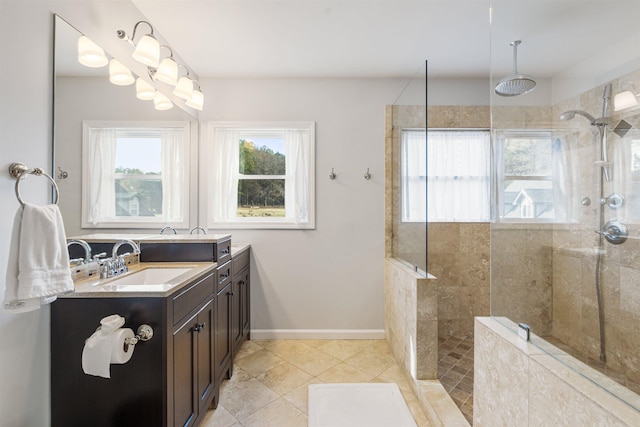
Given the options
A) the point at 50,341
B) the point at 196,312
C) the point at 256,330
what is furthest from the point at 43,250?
the point at 256,330

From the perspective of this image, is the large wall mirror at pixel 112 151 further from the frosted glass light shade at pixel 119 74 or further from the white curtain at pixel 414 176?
the white curtain at pixel 414 176

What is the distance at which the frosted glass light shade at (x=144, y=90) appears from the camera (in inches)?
72.6

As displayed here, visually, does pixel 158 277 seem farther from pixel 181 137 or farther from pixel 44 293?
pixel 181 137

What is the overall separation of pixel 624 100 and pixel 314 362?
2.61m

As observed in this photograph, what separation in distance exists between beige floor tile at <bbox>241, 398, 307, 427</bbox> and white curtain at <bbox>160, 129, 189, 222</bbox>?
158 cm

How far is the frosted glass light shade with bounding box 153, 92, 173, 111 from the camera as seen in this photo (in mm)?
2033

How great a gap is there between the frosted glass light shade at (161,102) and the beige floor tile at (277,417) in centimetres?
223

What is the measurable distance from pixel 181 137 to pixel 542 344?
8.97 ft

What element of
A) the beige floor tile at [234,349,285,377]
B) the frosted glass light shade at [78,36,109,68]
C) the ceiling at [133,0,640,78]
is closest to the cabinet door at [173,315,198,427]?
the beige floor tile at [234,349,285,377]

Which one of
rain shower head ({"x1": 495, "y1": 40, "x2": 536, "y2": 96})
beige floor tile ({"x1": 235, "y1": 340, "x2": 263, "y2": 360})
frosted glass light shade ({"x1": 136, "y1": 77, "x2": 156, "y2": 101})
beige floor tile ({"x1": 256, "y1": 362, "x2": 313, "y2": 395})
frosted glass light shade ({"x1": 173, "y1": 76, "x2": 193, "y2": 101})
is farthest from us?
beige floor tile ({"x1": 235, "y1": 340, "x2": 263, "y2": 360})

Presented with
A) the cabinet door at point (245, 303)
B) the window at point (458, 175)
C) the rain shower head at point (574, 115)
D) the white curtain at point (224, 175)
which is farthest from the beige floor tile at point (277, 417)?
the rain shower head at point (574, 115)

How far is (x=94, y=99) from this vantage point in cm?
145

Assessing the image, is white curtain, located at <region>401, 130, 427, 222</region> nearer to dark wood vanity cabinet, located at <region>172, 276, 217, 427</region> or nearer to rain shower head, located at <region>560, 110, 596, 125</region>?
rain shower head, located at <region>560, 110, 596, 125</region>

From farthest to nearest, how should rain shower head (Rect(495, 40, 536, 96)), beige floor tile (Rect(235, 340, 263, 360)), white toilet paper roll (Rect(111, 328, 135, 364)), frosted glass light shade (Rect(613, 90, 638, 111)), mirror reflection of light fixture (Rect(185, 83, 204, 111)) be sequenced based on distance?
beige floor tile (Rect(235, 340, 263, 360)) < mirror reflection of light fixture (Rect(185, 83, 204, 111)) < rain shower head (Rect(495, 40, 536, 96)) < frosted glass light shade (Rect(613, 90, 638, 111)) < white toilet paper roll (Rect(111, 328, 135, 364))
